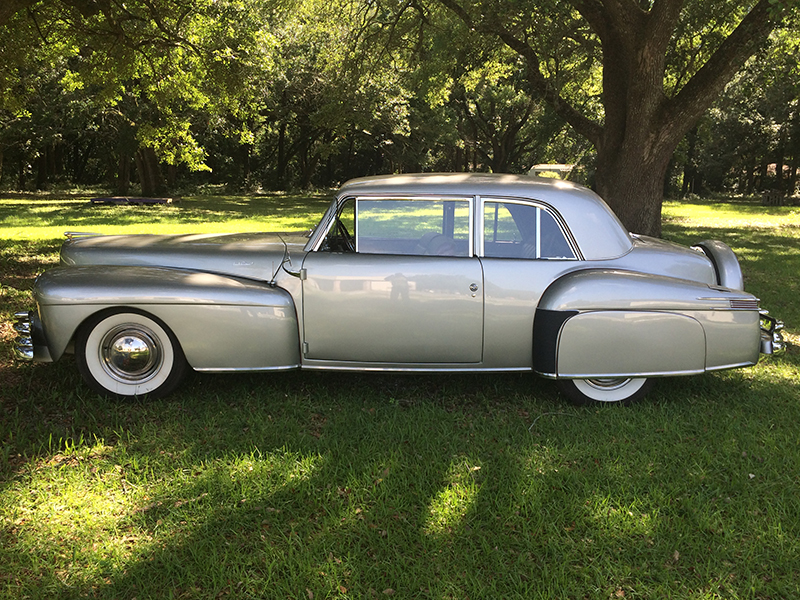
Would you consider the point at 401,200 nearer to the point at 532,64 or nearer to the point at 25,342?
the point at 25,342

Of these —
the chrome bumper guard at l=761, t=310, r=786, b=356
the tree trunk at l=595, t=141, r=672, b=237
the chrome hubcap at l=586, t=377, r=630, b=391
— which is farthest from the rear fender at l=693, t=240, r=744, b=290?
the tree trunk at l=595, t=141, r=672, b=237

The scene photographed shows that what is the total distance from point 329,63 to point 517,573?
1513 cm

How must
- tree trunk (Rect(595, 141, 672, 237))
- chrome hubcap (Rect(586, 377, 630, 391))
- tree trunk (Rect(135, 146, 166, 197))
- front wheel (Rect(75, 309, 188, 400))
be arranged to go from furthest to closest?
1. tree trunk (Rect(135, 146, 166, 197))
2. tree trunk (Rect(595, 141, 672, 237))
3. chrome hubcap (Rect(586, 377, 630, 391))
4. front wheel (Rect(75, 309, 188, 400))

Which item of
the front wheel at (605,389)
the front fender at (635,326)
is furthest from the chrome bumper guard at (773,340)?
the front wheel at (605,389)

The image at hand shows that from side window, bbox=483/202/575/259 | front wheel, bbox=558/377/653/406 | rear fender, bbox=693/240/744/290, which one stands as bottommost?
front wheel, bbox=558/377/653/406

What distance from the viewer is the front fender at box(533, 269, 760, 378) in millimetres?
4203

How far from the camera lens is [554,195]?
176 inches

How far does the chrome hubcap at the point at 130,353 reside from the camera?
432cm

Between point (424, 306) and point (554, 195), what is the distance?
1.25 m

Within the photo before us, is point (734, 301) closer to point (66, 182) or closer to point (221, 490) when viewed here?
point (221, 490)

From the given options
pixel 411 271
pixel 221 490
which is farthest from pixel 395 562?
pixel 411 271

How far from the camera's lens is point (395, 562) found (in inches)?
111

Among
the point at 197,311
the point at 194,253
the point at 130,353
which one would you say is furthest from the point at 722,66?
the point at 130,353

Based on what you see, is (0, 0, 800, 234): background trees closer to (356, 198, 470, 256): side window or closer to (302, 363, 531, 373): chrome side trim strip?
(356, 198, 470, 256): side window
